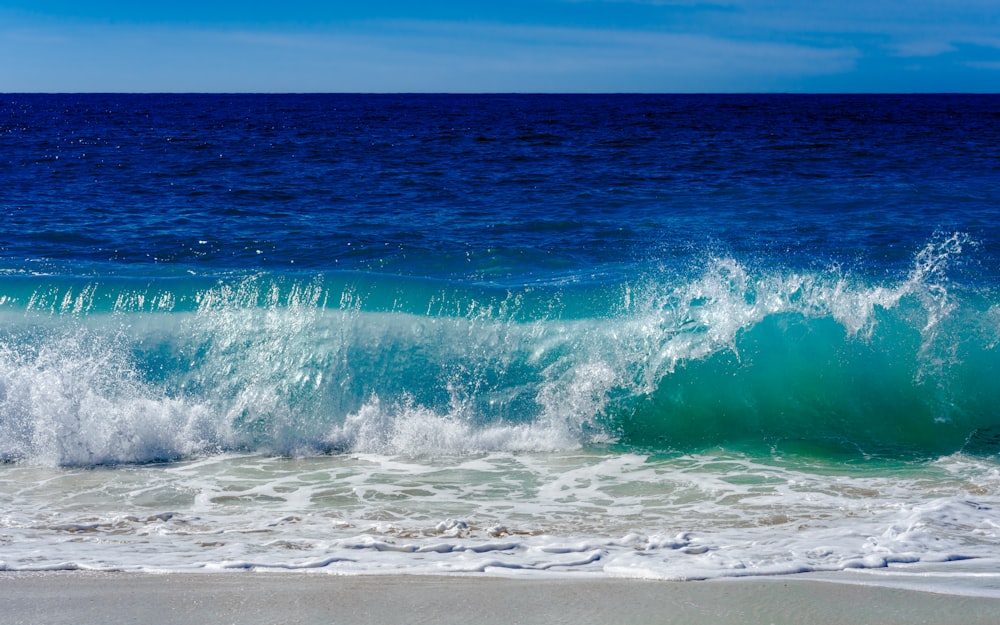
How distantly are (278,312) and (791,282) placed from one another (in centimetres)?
501

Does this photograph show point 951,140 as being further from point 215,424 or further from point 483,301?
point 215,424

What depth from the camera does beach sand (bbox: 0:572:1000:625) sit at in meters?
3.73

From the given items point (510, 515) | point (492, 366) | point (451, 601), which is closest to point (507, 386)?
point (492, 366)

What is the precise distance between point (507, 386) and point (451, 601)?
372cm

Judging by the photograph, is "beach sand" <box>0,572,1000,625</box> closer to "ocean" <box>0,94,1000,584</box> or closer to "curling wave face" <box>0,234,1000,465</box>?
"ocean" <box>0,94,1000,584</box>

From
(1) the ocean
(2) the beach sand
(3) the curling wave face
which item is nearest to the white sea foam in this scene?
(1) the ocean

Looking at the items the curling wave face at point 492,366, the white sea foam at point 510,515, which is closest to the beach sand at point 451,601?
the white sea foam at point 510,515

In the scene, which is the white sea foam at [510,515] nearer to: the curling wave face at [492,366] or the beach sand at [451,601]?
the beach sand at [451,601]

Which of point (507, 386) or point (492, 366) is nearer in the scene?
point (507, 386)

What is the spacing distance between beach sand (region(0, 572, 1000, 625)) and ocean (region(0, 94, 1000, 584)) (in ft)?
0.56

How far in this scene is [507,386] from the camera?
299 inches

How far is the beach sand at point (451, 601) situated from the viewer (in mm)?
3727

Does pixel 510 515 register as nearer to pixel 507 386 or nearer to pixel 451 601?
pixel 451 601

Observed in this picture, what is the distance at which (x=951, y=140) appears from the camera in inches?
987
